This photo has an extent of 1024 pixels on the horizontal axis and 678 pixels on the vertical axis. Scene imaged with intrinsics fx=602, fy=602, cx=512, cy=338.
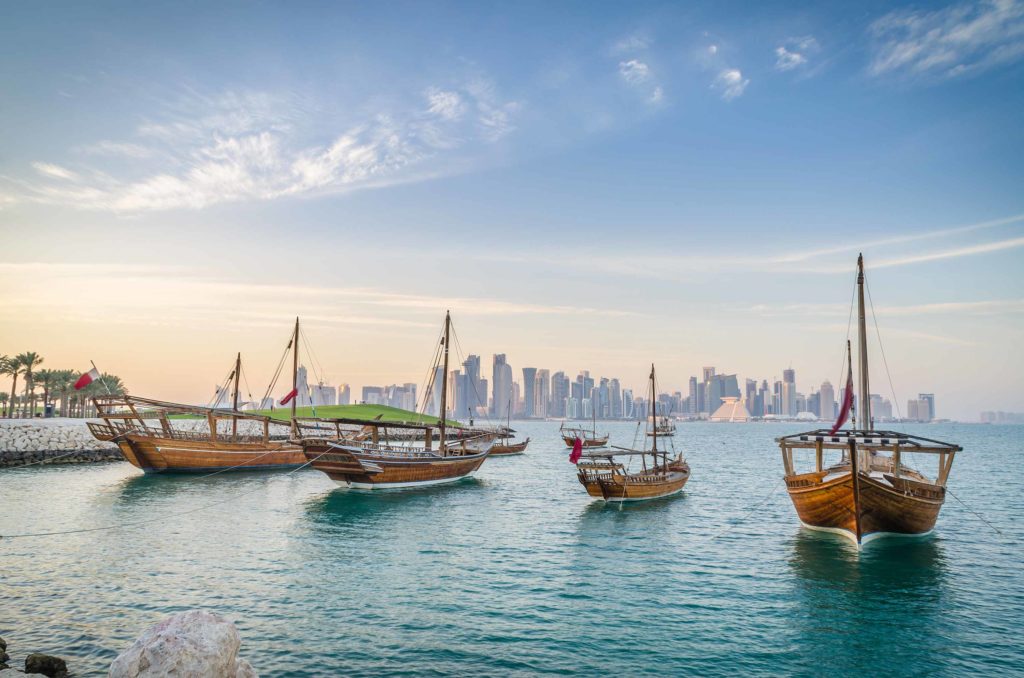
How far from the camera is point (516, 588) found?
23.2 m

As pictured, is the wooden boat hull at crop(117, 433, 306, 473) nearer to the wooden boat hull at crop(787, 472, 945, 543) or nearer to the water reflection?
the wooden boat hull at crop(787, 472, 945, 543)

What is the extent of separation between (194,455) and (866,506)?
56854 mm

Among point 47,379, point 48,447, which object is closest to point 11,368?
point 47,379

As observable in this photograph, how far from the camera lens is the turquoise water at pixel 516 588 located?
16.9m

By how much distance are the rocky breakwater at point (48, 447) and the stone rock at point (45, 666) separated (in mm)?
60058

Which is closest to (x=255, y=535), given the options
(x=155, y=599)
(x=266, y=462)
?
(x=155, y=599)

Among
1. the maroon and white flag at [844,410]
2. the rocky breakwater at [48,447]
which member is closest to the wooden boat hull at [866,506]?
the maroon and white flag at [844,410]

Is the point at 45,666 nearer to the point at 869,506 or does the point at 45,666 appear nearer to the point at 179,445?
the point at 869,506

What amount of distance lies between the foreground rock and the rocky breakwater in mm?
66558

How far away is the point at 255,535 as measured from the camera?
31719 millimetres

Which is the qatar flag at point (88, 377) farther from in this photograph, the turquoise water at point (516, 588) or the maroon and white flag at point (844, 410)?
the maroon and white flag at point (844, 410)

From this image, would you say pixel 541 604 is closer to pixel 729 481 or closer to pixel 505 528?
pixel 505 528

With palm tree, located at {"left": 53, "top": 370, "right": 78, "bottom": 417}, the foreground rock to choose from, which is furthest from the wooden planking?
palm tree, located at {"left": 53, "top": 370, "right": 78, "bottom": 417}

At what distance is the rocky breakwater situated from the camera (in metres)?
62.8
